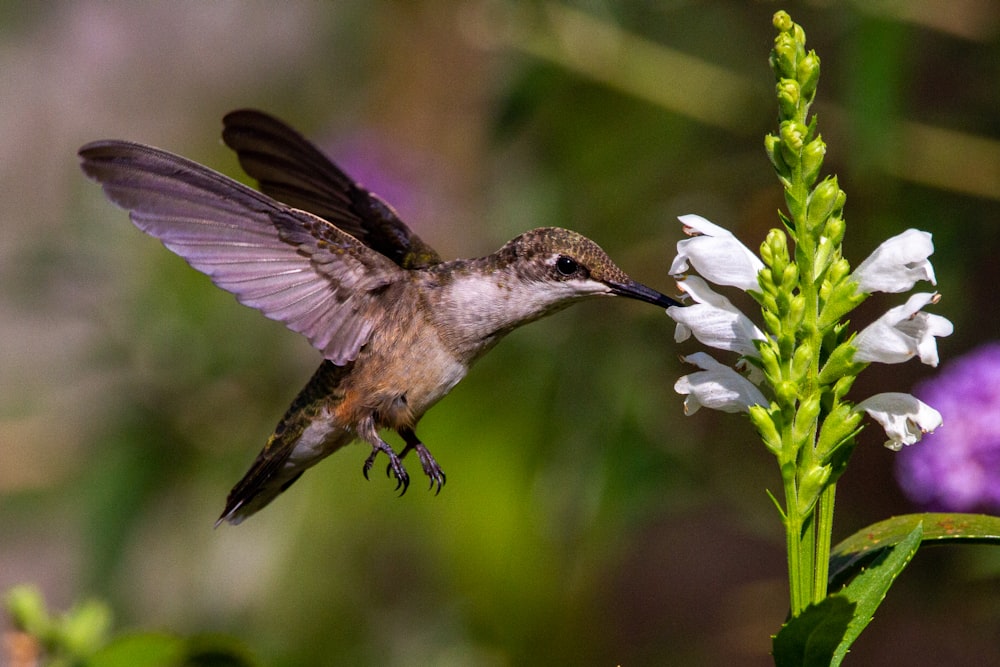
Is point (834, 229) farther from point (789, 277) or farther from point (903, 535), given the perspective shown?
point (903, 535)

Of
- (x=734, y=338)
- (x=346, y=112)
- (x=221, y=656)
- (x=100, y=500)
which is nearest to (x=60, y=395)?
(x=100, y=500)

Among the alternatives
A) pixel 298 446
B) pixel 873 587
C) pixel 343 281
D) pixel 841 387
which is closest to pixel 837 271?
pixel 841 387

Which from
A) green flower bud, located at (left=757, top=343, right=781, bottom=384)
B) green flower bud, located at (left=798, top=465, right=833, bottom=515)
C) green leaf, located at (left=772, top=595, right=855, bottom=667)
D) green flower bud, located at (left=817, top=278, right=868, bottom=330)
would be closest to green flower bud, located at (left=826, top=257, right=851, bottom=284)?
green flower bud, located at (left=817, top=278, right=868, bottom=330)

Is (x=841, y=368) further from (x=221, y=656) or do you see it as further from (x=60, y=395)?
(x=60, y=395)

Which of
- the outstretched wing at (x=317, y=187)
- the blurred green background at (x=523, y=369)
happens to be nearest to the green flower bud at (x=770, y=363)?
the outstretched wing at (x=317, y=187)

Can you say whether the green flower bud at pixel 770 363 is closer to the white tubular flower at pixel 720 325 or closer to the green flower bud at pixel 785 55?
the white tubular flower at pixel 720 325

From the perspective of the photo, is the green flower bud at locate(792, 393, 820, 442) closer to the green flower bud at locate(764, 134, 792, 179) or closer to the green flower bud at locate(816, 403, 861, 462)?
the green flower bud at locate(816, 403, 861, 462)
